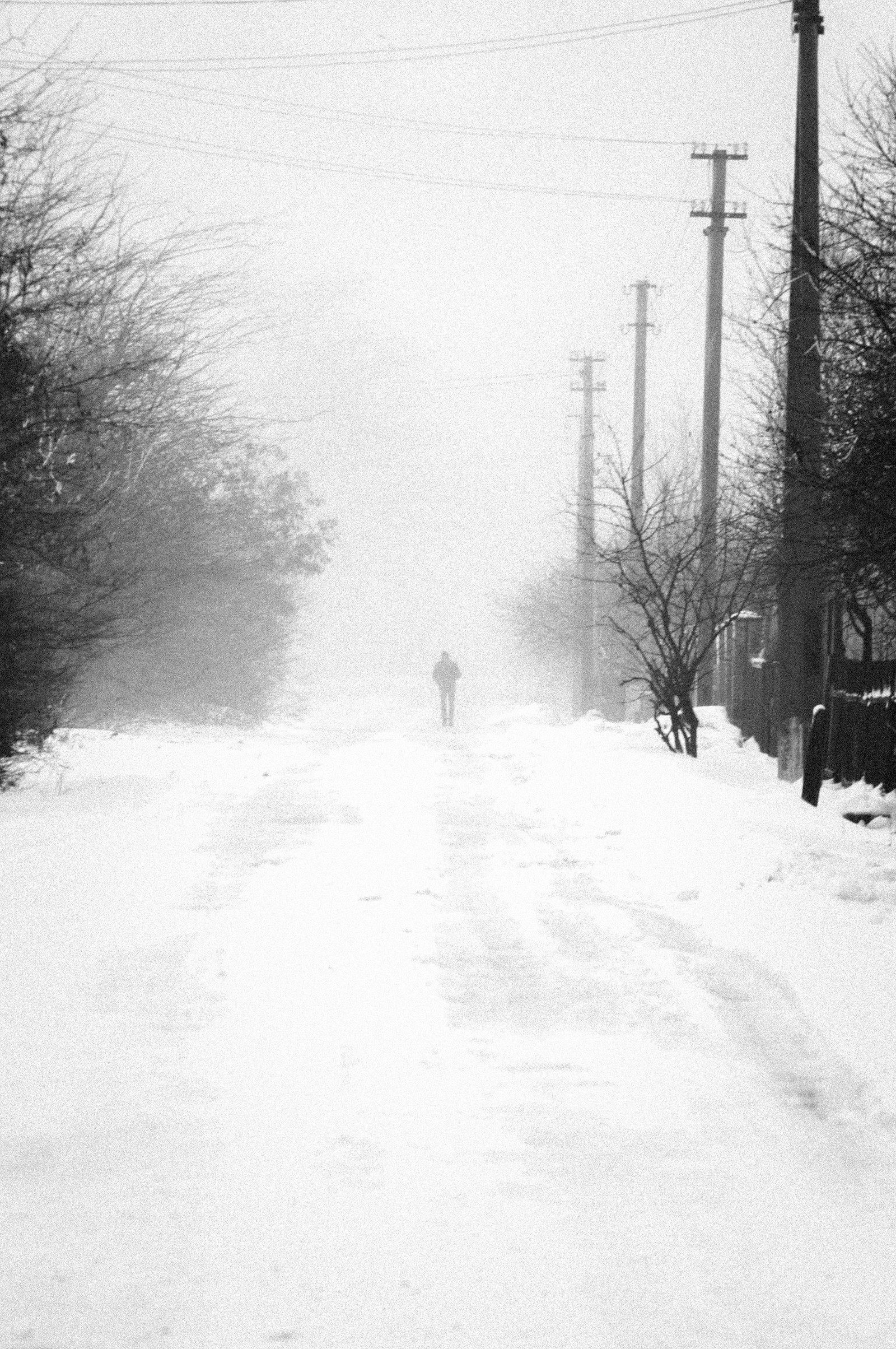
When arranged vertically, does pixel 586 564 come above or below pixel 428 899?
above

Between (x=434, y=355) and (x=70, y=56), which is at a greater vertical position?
(x=434, y=355)

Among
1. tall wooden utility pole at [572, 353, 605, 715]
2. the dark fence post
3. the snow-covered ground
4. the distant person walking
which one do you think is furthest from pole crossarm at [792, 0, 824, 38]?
the distant person walking

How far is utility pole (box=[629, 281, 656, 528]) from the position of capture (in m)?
28.5

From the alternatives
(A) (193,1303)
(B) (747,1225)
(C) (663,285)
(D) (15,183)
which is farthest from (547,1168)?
(C) (663,285)

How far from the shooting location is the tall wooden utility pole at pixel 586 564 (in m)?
36.2

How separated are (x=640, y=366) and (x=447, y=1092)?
31481 mm

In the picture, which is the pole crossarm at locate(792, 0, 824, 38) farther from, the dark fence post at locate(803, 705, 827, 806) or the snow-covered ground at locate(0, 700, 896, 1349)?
the snow-covered ground at locate(0, 700, 896, 1349)

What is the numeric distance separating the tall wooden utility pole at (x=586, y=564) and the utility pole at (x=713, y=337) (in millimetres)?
8850

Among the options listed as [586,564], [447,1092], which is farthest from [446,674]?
[447,1092]

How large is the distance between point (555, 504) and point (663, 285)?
9233cm

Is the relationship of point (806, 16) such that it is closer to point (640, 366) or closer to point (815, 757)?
point (815, 757)

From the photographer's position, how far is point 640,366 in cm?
3409

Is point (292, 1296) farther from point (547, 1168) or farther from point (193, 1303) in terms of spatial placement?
point (547, 1168)

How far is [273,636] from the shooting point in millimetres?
33000
